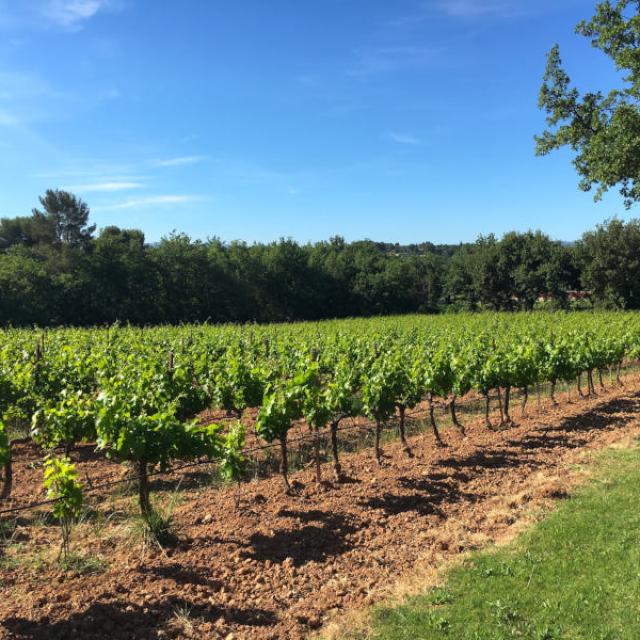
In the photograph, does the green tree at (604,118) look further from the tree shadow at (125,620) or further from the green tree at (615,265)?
the green tree at (615,265)

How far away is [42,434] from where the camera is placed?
6.81 metres

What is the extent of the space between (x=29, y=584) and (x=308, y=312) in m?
49.6

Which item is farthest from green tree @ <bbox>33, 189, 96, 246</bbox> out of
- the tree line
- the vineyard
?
the vineyard

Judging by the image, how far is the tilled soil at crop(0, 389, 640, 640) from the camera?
14.4ft

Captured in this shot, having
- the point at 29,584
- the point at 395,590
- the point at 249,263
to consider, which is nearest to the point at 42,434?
the point at 29,584

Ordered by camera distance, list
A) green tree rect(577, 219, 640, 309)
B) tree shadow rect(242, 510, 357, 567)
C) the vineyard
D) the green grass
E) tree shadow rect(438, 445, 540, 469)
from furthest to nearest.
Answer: green tree rect(577, 219, 640, 309) → tree shadow rect(438, 445, 540, 469) → the vineyard → tree shadow rect(242, 510, 357, 567) → the green grass

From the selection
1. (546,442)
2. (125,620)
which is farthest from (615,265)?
(125,620)

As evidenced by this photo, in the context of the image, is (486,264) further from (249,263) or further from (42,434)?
(42,434)

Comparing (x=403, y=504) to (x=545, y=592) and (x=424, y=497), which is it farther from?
(x=545, y=592)

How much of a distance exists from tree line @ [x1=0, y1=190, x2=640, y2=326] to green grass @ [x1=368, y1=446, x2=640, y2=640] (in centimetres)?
3829

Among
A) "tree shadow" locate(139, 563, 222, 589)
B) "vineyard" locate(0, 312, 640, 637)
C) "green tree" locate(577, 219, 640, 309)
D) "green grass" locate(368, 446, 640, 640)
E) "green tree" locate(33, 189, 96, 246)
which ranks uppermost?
"green tree" locate(33, 189, 96, 246)

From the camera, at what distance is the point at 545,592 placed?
4.44 metres

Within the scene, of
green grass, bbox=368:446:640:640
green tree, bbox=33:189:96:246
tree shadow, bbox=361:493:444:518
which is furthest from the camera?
green tree, bbox=33:189:96:246

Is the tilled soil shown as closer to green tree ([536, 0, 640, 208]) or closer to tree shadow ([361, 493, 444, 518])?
tree shadow ([361, 493, 444, 518])
